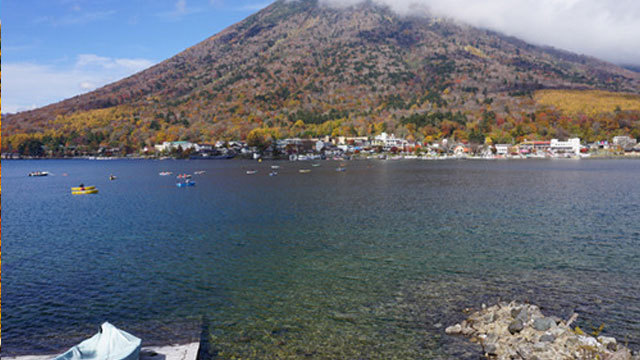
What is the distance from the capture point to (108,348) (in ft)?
42.6

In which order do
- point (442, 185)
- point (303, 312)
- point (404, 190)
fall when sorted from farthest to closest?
point (442, 185)
point (404, 190)
point (303, 312)

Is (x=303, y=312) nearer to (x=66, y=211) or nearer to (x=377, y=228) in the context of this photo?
(x=377, y=228)

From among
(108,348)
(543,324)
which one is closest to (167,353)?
(108,348)

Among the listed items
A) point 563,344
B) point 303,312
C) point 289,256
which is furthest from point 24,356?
point 563,344

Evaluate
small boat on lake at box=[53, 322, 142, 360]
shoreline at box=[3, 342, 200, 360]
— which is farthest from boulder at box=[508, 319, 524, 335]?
small boat on lake at box=[53, 322, 142, 360]

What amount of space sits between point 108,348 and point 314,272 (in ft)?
44.5

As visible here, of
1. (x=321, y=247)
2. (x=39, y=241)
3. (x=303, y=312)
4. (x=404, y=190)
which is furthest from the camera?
(x=404, y=190)

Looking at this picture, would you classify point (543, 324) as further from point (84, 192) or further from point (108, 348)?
point (84, 192)

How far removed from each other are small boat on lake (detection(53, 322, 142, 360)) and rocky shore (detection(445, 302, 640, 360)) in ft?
38.5

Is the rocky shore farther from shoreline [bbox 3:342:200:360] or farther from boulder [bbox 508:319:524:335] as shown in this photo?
shoreline [bbox 3:342:200:360]

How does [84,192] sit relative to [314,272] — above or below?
above

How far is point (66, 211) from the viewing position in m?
51.6

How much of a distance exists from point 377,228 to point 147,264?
19.6 metres

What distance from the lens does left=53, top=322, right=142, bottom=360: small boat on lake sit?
1265 cm
